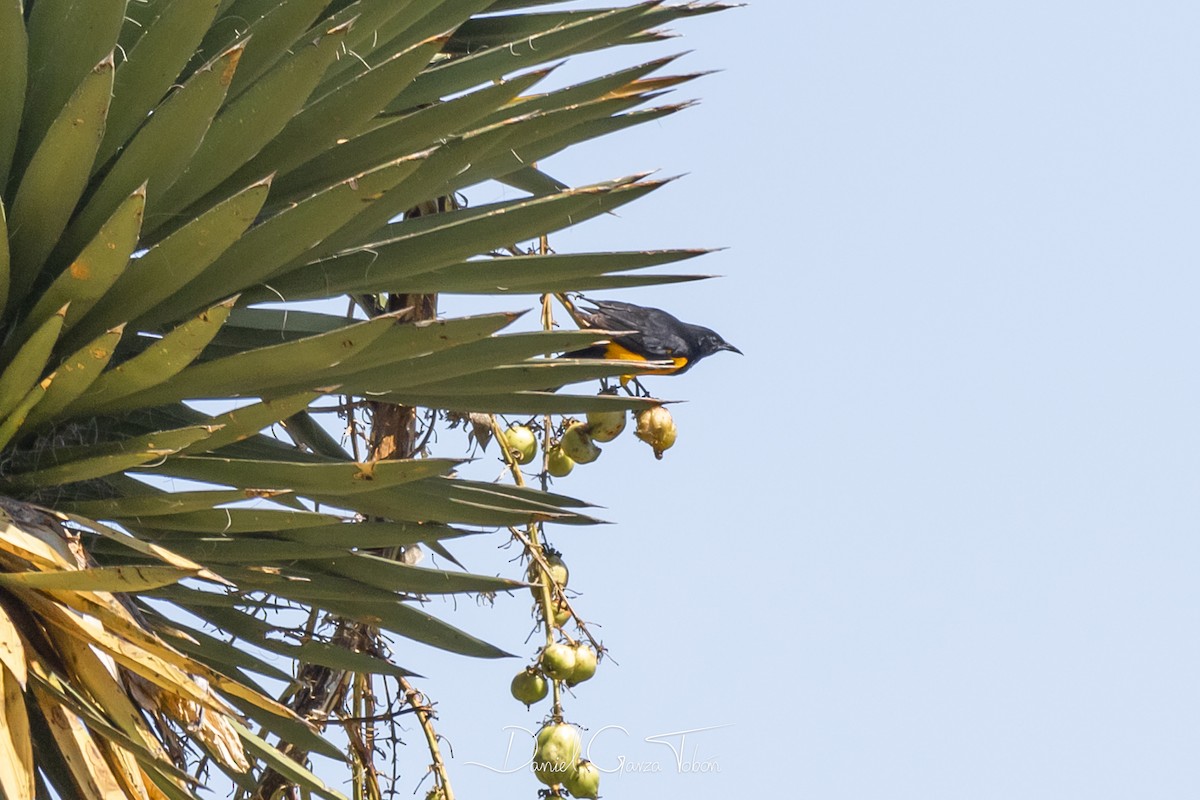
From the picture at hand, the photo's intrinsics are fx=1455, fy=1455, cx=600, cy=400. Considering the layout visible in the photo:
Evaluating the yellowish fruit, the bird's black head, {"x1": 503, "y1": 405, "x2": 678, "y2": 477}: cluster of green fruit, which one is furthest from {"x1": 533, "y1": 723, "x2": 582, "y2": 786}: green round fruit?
the bird's black head

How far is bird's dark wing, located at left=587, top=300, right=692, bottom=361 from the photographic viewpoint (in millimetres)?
3480

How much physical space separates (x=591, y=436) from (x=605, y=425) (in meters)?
0.06

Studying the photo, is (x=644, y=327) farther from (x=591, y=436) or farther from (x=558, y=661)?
(x=558, y=661)

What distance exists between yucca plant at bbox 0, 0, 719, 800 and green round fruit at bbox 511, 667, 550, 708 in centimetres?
31

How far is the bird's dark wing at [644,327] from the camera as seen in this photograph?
11.4ft

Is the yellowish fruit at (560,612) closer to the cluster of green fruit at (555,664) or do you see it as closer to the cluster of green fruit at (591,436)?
the cluster of green fruit at (555,664)

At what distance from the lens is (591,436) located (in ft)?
9.23

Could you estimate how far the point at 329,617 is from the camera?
2.81 m

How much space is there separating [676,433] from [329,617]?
76 cm

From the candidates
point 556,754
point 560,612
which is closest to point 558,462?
point 560,612

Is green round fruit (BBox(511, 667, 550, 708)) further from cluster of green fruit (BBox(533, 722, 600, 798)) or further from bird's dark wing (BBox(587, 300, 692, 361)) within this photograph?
bird's dark wing (BBox(587, 300, 692, 361))

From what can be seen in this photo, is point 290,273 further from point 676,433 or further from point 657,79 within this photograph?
point 676,433

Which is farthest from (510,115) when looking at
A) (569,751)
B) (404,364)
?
(569,751)

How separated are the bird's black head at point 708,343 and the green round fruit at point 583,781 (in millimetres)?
1994
